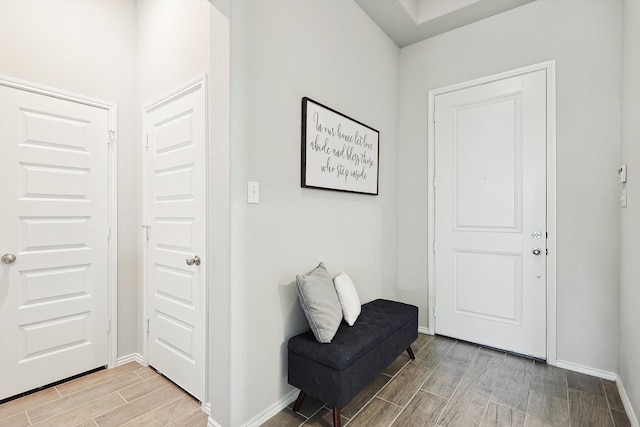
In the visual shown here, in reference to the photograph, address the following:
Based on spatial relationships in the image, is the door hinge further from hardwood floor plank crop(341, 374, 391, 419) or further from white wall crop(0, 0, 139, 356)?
hardwood floor plank crop(341, 374, 391, 419)

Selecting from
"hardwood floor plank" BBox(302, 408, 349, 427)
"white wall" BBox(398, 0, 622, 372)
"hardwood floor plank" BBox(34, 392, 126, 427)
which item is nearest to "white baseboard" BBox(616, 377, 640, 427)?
"white wall" BBox(398, 0, 622, 372)

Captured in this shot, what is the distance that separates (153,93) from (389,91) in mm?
2125

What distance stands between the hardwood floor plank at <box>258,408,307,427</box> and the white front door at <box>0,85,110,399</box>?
1534mm

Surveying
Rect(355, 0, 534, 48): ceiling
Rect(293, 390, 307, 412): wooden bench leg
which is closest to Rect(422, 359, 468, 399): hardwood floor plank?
Rect(293, 390, 307, 412): wooden bench leg

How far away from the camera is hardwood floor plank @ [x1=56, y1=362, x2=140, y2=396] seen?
2145 millimetres

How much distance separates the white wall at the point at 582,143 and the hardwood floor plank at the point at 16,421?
366 centimetres

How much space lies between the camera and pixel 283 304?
1.92 m

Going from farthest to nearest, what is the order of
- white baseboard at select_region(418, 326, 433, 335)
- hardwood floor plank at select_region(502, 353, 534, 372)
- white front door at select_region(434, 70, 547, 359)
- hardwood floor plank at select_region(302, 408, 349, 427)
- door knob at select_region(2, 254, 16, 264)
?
white baseboard at select_region(418, 326, 433, 335) < white front door at select_region(434, 70, 547, 359) < hardwood floor plank at select_region(502, 353, 534, 372) < door knob at select_region(2, 254, 16, 264) < hardwood floor plank at select_region(302, 408, 349, 427)

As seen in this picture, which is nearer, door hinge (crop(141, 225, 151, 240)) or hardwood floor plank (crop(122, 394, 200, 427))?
hardwood floor plank (crop(122, 394, 200, 427))

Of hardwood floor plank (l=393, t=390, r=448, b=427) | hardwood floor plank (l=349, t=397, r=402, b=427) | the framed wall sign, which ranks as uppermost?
the framed wall sign

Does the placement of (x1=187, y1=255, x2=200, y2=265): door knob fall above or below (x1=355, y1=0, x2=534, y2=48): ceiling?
below

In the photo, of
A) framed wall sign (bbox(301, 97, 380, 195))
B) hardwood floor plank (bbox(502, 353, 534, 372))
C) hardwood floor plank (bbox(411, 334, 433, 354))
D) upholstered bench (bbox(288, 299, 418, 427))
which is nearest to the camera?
upholstered bench (bbox(288, 299, 418, 427))

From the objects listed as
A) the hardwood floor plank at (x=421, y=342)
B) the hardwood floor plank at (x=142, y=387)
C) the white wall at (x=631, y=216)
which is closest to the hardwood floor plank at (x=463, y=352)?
the hardwood floor plank at (x=421, y=342)

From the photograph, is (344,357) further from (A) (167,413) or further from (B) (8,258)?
(B) (8,258)
